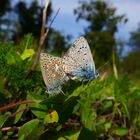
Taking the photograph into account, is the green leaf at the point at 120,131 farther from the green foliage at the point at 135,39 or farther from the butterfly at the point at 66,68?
the green foliage at the point at 135,39

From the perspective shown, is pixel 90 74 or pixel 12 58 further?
pixel 12 58

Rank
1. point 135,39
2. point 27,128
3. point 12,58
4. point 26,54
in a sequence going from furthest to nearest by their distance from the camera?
1. point 135,39
2. point 26,54
3. point 12,58
4. point 27,128

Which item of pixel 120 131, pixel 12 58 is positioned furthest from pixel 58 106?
pixel 120 131

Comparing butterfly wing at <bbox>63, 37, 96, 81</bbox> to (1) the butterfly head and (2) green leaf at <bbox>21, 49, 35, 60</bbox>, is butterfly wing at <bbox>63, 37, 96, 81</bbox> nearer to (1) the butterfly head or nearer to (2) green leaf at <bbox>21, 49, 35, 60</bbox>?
(1) the butterfly head

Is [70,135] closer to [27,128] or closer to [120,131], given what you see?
[27,128]

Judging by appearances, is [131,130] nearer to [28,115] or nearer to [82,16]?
[28,115]

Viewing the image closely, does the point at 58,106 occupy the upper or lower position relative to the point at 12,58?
lower

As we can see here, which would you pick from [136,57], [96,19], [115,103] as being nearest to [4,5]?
[96,19]

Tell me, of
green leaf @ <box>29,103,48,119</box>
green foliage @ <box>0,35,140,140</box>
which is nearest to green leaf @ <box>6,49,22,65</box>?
green foliage @ <box>0,35,140,140</box>
